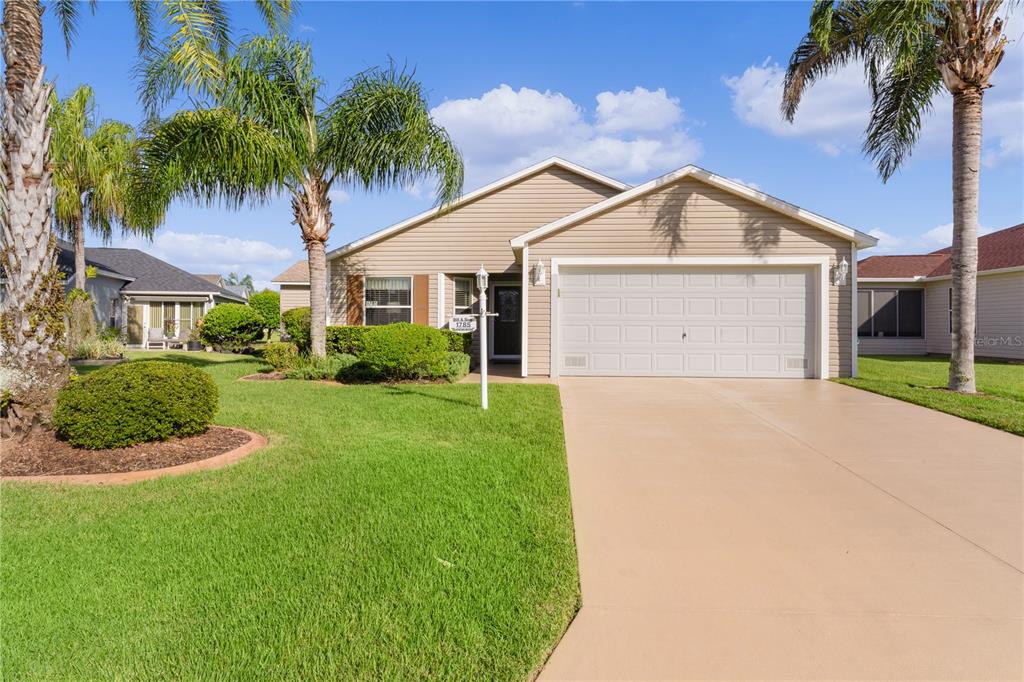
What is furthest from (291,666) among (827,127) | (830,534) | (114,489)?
(827,127)

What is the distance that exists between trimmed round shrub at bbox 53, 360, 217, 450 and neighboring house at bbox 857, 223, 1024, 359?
20696 mm

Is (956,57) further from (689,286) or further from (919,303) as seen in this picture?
(919,303)

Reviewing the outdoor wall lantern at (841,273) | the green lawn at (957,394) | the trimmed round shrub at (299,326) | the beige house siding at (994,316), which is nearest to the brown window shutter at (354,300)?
the trimmed round shrub at (299,326)

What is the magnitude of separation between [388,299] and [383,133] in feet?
16.0

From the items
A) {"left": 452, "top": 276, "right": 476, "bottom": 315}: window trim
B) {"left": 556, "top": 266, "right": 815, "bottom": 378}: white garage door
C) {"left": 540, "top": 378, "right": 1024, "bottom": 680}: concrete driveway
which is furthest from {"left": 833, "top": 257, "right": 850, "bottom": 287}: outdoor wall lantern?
{"left": 452, "top": 276, "right": 476, "bottom": 315}: window trim

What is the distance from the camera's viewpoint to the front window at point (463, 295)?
14.6 m

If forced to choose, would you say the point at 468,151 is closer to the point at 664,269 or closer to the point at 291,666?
the point at 664,269

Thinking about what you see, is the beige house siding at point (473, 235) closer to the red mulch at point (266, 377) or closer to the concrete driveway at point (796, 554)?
the red mulch at point (266, 377)

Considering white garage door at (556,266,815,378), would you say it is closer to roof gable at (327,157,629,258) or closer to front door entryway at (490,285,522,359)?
front door entryway at (490,285,522,359)

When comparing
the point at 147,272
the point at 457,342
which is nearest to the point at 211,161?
the point at 457,342

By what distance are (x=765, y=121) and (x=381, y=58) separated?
8469 mm

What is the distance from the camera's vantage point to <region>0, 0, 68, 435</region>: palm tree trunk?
17.1 ft

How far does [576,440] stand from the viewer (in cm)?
620

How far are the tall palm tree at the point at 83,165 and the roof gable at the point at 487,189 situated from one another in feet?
24.5
